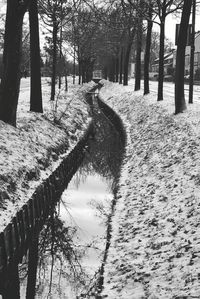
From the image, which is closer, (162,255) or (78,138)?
(162,255)

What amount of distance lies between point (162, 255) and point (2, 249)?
2.81 m

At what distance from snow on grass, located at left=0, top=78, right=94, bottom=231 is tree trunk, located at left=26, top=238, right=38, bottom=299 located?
2.90ft

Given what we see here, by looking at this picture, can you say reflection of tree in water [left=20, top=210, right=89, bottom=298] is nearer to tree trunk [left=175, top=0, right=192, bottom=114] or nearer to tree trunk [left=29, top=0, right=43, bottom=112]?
tree trunk [left=29, top=0, right=43, bottom=112]

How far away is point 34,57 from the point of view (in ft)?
55.9

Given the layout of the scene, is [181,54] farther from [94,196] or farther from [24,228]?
[24,228]

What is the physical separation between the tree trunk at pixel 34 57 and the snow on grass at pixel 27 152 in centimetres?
73

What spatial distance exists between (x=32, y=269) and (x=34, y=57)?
11.5 m

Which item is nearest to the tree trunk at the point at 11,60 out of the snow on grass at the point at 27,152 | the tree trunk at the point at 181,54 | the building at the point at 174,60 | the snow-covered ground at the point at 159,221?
the snow on grass at the point at 27,152

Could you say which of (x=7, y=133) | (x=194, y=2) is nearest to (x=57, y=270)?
(x=7, y=133)

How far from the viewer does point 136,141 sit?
17703mm

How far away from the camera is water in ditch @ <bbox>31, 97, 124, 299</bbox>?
714cm

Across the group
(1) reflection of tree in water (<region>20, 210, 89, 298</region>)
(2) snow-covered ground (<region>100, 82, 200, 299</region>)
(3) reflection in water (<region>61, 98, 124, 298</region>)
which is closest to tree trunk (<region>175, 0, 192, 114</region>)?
(2) snow-covered ground (<region>100, 82, 200, 299</region>)

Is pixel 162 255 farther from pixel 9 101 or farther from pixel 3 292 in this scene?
pixel 9 101

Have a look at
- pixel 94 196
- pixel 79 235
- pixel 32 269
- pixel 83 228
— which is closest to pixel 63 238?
pixel 79 235
